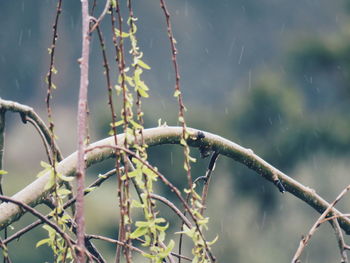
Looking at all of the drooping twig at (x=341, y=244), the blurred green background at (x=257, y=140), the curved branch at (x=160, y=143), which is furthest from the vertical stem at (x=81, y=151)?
the blurred green background at (x=257, y=140)

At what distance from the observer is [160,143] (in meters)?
1.12

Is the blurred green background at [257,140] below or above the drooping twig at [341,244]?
above

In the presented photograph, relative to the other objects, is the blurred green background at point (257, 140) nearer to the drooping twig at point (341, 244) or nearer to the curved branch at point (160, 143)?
the curved branch at point (160, 143)

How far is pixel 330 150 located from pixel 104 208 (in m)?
2.41

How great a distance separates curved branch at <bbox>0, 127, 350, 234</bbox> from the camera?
3.20 feet

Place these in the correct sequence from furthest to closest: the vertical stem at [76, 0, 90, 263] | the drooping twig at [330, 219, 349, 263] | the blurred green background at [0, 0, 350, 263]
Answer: the blurred green background at [0, 0, 350, 263]
the drooping twig at [330, 219, 349, 263]
the vertical stem at [76, 0, 90, 263]

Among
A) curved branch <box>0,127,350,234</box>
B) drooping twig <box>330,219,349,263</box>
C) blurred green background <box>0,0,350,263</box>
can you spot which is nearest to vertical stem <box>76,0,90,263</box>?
curved branch <box>0,127,350,234</box>

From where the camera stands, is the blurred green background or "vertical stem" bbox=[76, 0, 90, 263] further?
the blurred green background

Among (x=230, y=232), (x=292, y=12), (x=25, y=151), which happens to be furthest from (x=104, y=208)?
(x=292, y=12)

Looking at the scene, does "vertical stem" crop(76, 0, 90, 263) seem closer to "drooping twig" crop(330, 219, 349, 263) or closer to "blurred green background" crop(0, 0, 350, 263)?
"drooping twig" crop(330, 219, 349, 263)

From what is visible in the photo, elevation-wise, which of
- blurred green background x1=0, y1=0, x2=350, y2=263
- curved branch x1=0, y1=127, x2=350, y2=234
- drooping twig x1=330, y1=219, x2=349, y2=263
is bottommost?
drooping twig x1=330, y1=219, x2=349, y2=263

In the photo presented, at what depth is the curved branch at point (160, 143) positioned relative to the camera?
0.97 meters

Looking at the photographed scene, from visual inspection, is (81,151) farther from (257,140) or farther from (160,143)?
(257,140)

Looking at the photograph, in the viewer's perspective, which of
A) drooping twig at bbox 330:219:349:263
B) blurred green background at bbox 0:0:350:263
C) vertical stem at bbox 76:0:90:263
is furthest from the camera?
blurred green background at bbox 0:0:350:263
